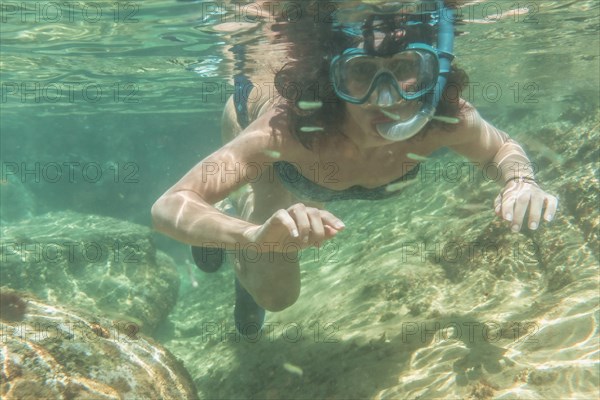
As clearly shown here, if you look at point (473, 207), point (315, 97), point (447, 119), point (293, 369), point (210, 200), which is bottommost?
point (293, 369)

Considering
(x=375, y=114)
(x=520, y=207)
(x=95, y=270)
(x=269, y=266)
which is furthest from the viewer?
(x=95, y=270)

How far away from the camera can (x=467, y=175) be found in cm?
1273

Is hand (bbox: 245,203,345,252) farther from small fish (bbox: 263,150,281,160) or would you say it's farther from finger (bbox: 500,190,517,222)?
finger (bbox: 500,190,517,222)

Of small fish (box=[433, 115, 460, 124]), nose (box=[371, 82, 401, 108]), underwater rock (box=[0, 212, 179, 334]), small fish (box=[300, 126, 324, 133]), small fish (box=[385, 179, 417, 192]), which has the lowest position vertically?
underwater rock (box=[0, 212, 179, 334])

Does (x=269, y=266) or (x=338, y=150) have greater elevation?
(x=338, y=150)

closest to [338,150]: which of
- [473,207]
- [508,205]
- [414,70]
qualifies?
[414,70]

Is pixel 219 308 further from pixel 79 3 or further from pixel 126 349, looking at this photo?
pixel 79 3

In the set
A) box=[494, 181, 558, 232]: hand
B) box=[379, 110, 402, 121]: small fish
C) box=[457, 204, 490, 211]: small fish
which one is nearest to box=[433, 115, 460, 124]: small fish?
box=[379, 110, 402, 121]: small fish

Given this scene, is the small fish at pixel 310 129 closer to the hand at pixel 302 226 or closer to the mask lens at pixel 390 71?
the mask lens at pixel 390 71

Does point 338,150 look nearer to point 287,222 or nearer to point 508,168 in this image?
Answer: point 508,168

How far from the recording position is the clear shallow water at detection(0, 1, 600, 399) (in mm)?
4168

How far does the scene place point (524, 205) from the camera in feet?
11.4

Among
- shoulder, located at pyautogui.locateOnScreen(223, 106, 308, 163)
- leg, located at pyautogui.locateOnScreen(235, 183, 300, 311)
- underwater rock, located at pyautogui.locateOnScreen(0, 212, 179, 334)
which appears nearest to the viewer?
shoulder, located at pyautogui.locateOnScreen(223, 106, 308, 163)

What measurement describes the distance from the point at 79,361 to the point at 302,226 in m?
2.71
